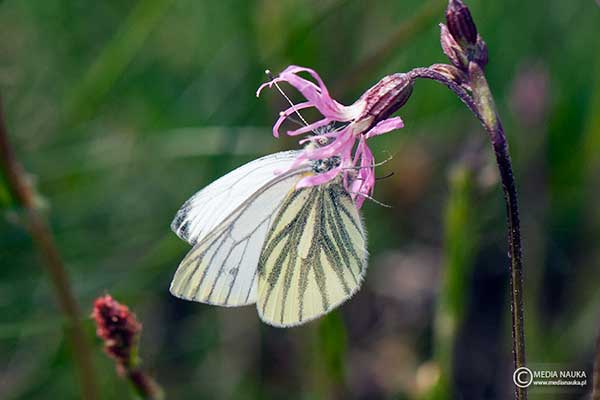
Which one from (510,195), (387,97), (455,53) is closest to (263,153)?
(387,97)

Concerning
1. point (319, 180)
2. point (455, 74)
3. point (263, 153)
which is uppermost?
point (263, 153)

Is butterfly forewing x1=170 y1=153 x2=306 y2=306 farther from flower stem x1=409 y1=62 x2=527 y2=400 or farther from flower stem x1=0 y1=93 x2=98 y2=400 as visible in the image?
flower stem x1=0 y1=93 x2=98 y2=400

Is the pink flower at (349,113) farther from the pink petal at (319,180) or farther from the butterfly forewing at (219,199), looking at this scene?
the butterfly forewing at (219,199)

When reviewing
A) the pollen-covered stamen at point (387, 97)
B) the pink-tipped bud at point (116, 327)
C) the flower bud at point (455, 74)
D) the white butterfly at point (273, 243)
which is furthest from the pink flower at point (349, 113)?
the pink-tipped bud at point (116, 327)

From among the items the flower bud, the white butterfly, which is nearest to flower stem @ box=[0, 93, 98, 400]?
the white butterfly

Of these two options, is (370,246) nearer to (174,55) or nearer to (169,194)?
(169,194)

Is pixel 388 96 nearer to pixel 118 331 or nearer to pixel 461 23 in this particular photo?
pixel 461 23
